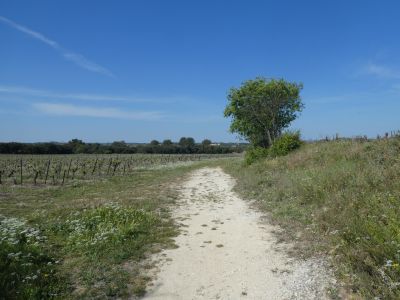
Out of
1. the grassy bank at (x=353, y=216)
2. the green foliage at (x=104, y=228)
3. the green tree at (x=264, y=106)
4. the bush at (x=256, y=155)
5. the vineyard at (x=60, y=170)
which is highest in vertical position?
the green tree at (x=264, y=106)

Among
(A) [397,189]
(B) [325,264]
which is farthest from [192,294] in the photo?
(A) [397,189]

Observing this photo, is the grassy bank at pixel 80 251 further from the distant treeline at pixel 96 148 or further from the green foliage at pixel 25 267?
the distant treeline at pixel 96 148

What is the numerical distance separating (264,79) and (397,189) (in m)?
27.3

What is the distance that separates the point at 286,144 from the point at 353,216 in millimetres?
18077

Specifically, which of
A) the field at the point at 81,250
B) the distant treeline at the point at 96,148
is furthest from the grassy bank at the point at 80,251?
the distant treeline at the point at 96,148

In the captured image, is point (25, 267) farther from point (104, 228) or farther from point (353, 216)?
point (353, 216)

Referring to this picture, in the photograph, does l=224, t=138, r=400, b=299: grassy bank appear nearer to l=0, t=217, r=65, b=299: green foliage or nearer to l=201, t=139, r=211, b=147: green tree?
l=0, t=217, r=65, b=299: green foliage

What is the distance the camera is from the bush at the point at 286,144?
2423 cm

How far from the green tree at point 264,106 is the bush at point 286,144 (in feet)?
23.7

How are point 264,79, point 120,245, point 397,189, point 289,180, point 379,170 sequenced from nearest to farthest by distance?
point 120,245 < point 397,189 < point 379,170 < point 289,180 < point 264,79

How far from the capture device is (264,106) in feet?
109

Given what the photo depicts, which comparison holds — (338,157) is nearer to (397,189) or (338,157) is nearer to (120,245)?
(397,189)

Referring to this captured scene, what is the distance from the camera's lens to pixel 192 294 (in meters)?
4.94

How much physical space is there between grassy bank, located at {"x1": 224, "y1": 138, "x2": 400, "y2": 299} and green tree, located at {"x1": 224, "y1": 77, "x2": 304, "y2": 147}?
18984 millimetres
